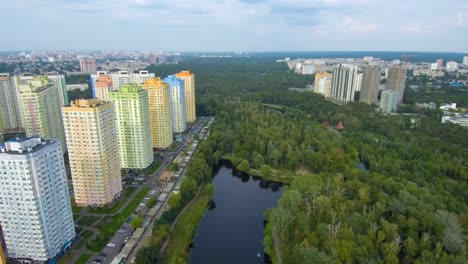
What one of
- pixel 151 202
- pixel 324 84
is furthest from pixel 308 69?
pixel 151 202

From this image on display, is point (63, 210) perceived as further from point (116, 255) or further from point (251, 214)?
point (251, 214)

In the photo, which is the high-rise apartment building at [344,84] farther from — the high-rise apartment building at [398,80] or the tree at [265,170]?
the tree at [265,170]

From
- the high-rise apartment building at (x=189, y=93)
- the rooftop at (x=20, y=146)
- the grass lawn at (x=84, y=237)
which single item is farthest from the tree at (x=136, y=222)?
the high-rise apartment building at (x=189, y=93)

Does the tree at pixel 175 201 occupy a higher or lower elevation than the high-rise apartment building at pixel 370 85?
lower

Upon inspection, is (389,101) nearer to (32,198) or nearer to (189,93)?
(189,93)

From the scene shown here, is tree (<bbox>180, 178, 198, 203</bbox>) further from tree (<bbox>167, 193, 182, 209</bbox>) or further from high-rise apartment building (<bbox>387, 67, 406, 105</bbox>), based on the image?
high-rise apartment building (<bbox>387, 67, 406, 105</bbox>)

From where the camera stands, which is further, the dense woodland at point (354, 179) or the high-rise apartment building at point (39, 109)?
the high-rise apartment building at point (39, 109)
